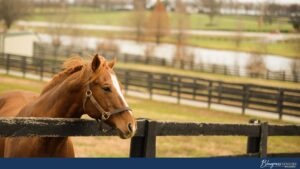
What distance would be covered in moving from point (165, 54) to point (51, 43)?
12.4 meters

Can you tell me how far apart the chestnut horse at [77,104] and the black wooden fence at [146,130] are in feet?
0.63

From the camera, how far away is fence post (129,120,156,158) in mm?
4324

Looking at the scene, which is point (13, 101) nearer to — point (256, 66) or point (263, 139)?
point (263, 139)

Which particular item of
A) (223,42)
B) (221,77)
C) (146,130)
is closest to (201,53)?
(221,77)

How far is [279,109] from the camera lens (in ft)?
56.2

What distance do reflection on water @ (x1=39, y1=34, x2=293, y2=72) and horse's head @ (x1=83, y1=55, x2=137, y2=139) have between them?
20.0 meters

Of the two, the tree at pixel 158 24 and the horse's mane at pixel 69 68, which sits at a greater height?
the tree at pixel 158 24

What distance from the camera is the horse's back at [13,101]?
5.26m

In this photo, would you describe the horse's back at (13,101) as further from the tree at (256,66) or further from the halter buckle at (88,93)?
the tree at (256,66)

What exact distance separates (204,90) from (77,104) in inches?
675

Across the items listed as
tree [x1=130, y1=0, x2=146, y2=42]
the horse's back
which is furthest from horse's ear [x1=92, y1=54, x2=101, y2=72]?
tree [x1=130, y1=0, x2=146, y2=42]

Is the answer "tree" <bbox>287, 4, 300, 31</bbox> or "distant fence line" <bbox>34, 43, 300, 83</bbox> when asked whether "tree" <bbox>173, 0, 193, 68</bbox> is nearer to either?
"distant fence line" <bbox>34, 43, 300, 83</bbox>

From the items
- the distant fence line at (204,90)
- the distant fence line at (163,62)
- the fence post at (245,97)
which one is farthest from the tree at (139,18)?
the fence post at (245,97)

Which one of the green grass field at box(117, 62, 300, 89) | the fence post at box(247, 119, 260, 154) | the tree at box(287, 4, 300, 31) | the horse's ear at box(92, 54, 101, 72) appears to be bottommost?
the green grass field at box(117, 62, 300, 89)
